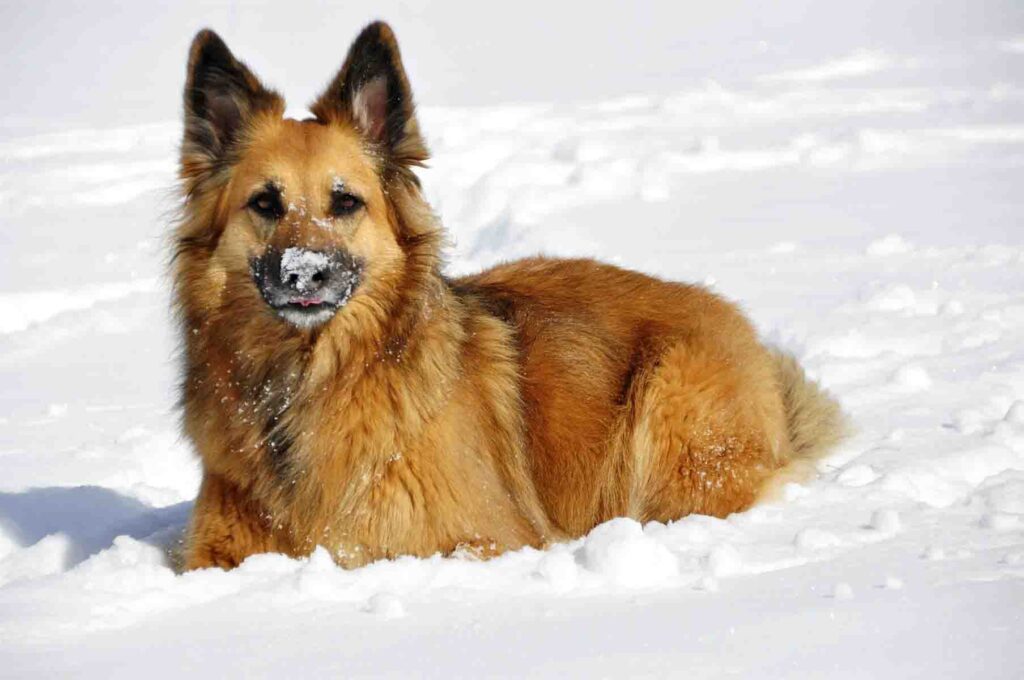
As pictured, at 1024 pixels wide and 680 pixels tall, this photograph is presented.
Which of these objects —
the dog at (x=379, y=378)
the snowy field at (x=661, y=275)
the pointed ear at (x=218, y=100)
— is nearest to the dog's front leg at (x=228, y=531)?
the dog at (x=379, y=378)

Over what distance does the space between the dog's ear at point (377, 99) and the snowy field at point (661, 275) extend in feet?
1.54

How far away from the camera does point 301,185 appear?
4.02 meters

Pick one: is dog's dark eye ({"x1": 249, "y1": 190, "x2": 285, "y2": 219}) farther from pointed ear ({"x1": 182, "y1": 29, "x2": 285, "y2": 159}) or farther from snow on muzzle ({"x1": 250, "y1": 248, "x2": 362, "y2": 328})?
pointed ear ({"x1": 182, "y1": 29, "x2": 285, "y2": 159})

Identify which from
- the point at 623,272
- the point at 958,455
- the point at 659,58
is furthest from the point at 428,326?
the point at 659,58

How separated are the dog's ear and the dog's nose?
2.31ft

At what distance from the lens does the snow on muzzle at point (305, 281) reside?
148 inches

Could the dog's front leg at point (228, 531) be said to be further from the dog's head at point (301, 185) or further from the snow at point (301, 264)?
the snow at point (301, 264)

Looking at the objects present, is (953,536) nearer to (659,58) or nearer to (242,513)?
(242,513)

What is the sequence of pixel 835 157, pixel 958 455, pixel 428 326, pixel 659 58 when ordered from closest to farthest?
pixel 428 326 → pixel 958 455 → pixel 835 157 → pixel 659 58

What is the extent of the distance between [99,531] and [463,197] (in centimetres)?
759

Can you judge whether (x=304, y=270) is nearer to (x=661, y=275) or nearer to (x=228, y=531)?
(x=228, y=531)

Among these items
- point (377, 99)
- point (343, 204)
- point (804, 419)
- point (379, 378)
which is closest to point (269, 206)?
point (343, 204)

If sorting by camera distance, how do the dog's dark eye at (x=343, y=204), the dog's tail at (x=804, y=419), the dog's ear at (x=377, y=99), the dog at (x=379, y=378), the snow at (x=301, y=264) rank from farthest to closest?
the dog's tail at (x=804, y=419), the dog's ear at (x=377, y=99), the dog's dark eye at (x=343, y=204), the dog at (x=379, y=378), the snow at (x=301, y=264)

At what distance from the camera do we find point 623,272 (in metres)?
5.19
